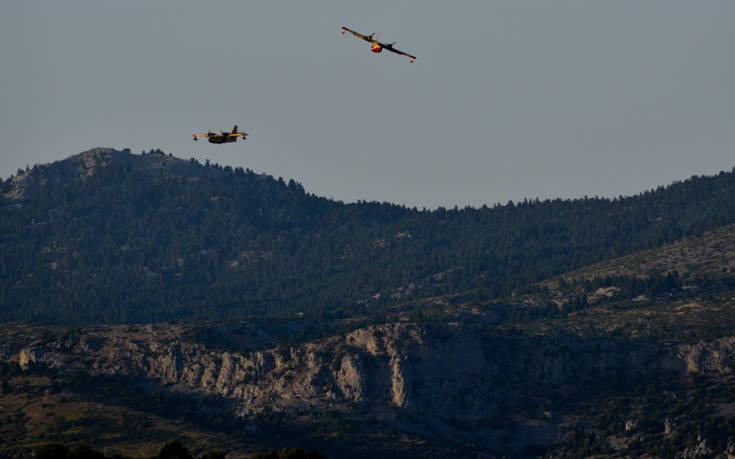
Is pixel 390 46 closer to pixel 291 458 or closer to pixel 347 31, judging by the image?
→ pixel 347 31

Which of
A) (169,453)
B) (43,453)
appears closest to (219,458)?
(169,453)

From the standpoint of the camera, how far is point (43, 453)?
18288cm

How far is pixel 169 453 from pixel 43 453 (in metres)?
16.7

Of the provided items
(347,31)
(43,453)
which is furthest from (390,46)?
(43,453)

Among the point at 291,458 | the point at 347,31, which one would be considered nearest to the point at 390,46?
the point at 347,31

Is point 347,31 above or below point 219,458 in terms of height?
above

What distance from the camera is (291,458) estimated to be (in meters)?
186

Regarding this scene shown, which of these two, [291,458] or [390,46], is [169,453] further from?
[390,46]

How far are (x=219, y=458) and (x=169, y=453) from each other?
25.9ft

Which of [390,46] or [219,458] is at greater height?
[390,46]

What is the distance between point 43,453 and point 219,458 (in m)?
23.1

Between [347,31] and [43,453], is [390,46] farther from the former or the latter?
[43,453]

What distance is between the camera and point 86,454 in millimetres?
180000

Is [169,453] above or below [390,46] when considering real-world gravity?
below
